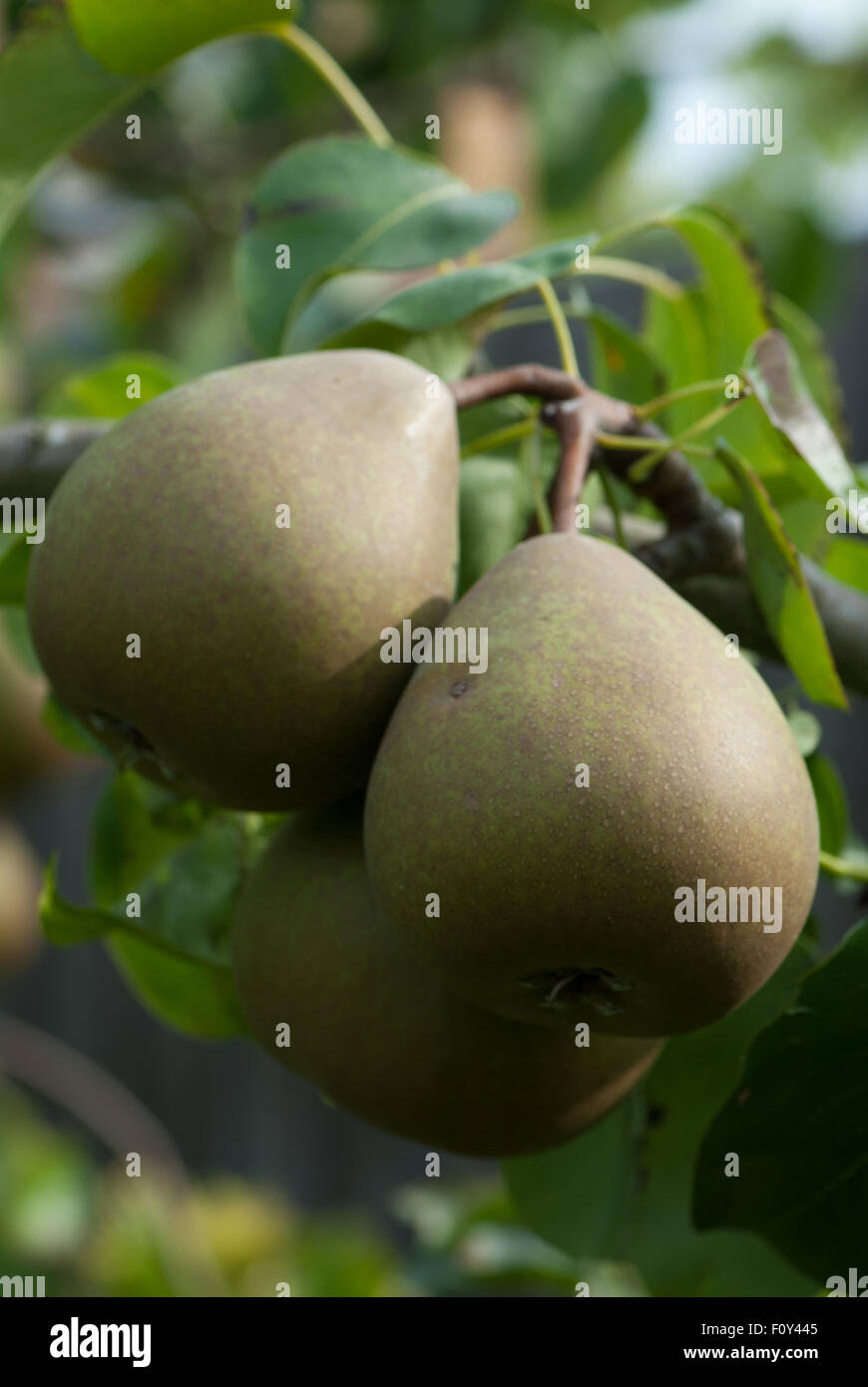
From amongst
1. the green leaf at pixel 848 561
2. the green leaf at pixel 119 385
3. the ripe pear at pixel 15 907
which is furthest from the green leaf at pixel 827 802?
the ripe pear at pixel 15 907

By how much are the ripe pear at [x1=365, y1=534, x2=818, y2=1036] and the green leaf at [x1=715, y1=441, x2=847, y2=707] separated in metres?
0.09

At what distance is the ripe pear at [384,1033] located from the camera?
839 mm

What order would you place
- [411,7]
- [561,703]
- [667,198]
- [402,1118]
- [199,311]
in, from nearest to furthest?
[561,703]
[402,1118]
[411,7]
[199,311]
[667,198]

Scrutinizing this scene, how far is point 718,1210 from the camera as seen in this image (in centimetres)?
90

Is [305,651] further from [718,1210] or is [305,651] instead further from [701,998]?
[718,1210]

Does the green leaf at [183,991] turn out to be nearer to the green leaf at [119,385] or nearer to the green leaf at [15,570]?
the green leaf at [15,570]

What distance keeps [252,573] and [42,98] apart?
570mm

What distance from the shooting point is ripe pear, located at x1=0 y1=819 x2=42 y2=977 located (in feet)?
11.3

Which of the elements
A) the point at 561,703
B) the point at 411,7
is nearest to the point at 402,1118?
the point at 561,703

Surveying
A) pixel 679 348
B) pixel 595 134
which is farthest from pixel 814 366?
pixel 595 134

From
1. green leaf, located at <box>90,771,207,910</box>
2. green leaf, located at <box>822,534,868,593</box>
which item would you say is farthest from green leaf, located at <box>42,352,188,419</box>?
green leaf, located at <box>822,534,868,593</box>

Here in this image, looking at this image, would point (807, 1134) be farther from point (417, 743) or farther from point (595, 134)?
point (595, 134)

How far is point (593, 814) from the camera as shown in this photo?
0.69 metres

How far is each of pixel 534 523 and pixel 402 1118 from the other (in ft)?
1.21
